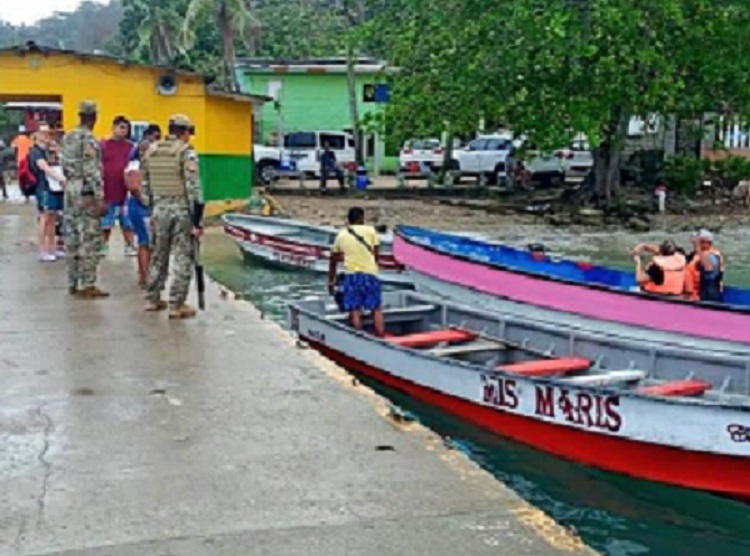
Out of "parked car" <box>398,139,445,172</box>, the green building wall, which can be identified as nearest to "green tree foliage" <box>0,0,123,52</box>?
the green building wall

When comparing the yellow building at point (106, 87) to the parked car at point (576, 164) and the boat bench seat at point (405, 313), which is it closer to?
the boat bench seat at point (405, 313)

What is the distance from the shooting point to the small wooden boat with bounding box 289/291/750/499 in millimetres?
9039

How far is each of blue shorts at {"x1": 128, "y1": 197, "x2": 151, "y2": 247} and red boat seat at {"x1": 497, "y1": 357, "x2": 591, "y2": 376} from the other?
4.35m

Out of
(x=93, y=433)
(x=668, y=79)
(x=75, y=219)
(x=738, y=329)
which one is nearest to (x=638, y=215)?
(x=668, y=79)

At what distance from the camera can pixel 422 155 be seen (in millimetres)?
44562

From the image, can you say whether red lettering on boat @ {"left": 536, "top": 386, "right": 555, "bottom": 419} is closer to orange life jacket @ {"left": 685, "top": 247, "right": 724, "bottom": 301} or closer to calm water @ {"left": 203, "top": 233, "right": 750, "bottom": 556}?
calm water @ {"left": 203, "top": 233, "right": 750, "bottom": 556}

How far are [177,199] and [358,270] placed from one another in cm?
252

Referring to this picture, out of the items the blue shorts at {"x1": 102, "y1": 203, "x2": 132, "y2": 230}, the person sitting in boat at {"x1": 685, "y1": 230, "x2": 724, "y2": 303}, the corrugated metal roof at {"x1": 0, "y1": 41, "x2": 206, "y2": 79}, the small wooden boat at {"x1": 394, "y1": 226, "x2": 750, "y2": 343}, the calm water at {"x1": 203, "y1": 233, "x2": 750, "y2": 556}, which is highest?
the corrugated metal roof at {"x1": 0, "y1": 41, "x2": 206, "y2": 79}

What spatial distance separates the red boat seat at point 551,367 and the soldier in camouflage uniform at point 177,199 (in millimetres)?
3060

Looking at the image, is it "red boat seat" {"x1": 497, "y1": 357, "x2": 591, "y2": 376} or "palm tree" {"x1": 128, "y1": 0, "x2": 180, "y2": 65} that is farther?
"palm tree" {"x1": 128, "y1": 0, "x2": 180, "y2": 65}

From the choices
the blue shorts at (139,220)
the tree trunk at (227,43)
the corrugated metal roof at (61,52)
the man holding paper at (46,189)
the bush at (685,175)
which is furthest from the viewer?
the tree trunk at (227,43)

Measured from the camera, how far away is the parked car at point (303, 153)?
39.2m

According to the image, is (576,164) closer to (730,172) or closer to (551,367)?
(730,172)

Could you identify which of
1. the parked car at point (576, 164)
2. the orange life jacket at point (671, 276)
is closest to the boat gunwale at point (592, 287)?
the orange life jacket at point (671, 276)
